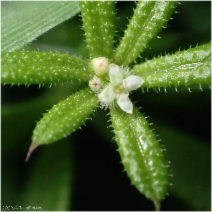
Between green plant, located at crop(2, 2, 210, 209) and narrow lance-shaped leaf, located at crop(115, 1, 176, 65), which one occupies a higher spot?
narrow lance-shaped leaf, located at crop(115, 1, 176, 65)

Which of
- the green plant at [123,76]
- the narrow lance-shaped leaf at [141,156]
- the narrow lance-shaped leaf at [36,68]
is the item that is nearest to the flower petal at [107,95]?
the green plant at [123,76]

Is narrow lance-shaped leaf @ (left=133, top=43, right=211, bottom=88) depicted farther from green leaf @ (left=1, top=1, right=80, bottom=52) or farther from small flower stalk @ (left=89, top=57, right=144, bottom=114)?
green leaf @ (left=1, top=1, right=80, bottom=52)

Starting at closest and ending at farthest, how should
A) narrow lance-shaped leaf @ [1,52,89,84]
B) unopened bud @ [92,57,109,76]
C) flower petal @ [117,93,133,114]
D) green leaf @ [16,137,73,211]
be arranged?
narrow lance-shaped leaf @ [1,52,89,84] < flower petal @ [117,93,133,114] < unopened bud @ [92,57,109,76] < green leaf @ [16,137,73,211]

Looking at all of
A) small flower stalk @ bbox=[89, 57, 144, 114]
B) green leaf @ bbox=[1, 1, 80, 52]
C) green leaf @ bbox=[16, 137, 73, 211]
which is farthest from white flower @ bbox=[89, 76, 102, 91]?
green leaf @ bbox=[16, 137, 73, 211]

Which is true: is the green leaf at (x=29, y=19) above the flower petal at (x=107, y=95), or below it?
above

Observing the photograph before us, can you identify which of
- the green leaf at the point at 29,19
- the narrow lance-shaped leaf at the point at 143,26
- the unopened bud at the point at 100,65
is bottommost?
the unopened bud at the point at 100,65

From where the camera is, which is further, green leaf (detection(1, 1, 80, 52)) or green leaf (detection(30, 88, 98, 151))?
green leaf (detection(1, 1, 80, 52))

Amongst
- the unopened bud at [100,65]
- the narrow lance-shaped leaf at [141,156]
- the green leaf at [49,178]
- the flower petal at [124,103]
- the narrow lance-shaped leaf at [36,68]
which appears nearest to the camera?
the narrow lance-shaped leaf at [141,156]

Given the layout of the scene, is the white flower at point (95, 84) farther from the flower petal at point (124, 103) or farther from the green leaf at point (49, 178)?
the green leaf at point (49, 178)

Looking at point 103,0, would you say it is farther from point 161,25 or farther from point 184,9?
point 184,9
